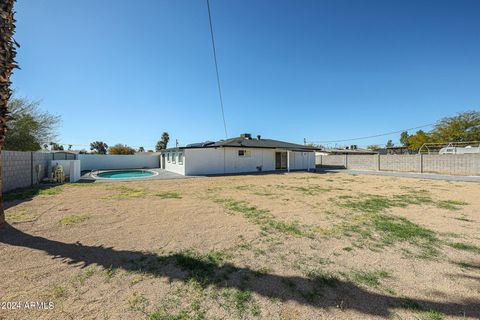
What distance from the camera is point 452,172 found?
17078 millimetres

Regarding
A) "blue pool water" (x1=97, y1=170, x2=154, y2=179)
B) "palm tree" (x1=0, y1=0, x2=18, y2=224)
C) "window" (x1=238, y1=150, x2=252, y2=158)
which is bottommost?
"blue pool water" (x1=97, y1=170, x2=154, y2=179)

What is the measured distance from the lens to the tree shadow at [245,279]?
2238 millimetres

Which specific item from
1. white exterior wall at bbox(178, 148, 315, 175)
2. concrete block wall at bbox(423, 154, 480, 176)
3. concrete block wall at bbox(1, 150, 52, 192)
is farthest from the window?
concrete block wall at bbox(423, 154, 480, 176)

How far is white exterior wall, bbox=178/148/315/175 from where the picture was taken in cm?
1716

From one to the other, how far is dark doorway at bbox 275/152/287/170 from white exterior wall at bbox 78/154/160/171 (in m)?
15.7

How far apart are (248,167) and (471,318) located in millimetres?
18223

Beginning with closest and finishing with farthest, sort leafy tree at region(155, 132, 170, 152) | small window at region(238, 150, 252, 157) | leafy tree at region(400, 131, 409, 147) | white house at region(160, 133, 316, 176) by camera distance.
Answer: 1. white house at region(160, 133, 316, 176)
2. small window at region(238, 150, 252, 157)
3. leafy tree at region(155, 132, 170, 152)
4. leafy tree at region(400, 131, 409, 147)

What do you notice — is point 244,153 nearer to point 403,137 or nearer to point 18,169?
point 18,169

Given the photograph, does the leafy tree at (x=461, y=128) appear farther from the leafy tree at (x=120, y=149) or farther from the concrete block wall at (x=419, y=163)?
the leafy tree at (x=120, y=149)

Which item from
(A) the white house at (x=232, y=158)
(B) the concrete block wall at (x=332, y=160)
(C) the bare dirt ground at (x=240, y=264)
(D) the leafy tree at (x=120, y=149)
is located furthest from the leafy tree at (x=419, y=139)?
(D) the leafy tree at (x=120, y=149)

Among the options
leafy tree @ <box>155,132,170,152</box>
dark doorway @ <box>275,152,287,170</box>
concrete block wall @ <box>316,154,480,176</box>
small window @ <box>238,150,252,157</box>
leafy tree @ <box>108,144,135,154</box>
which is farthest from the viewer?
leafy tree @ <box>155,132,170,152</box>

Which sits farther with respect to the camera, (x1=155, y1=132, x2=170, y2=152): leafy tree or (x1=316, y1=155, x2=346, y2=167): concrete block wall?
(x1=155, y1=132, x2=170, y2=152): leafy tree

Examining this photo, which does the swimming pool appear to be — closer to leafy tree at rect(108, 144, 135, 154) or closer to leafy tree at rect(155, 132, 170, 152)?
leafy tree at rect(108, 144, 135, 154)

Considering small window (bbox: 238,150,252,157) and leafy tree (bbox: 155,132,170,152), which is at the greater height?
leafy tree (bbox: 155,132,170,152)
